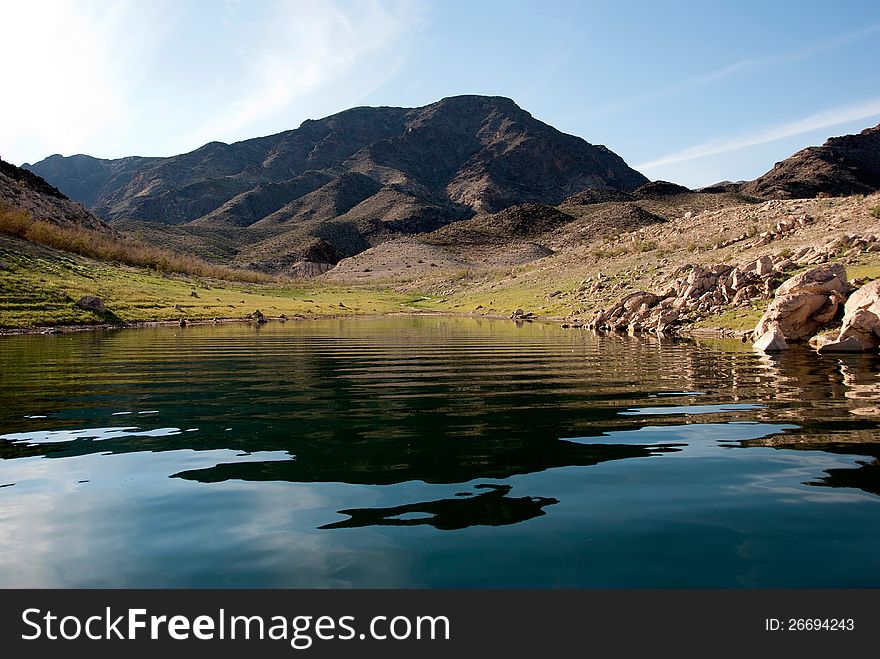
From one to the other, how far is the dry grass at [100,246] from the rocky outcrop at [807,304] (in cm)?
6981

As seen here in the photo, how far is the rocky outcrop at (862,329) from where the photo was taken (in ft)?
60.3

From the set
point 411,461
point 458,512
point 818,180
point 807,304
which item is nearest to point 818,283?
point 807,304

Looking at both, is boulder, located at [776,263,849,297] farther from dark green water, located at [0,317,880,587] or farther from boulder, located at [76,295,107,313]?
boulder, located at [76,295,107,313]

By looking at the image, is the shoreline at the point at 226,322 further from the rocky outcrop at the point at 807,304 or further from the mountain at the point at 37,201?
the mountain at the point at 37,201

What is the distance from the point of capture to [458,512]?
5.39m

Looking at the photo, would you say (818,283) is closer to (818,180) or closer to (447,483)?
(447,483)

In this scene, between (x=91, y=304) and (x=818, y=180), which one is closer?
(x=91, y=304)

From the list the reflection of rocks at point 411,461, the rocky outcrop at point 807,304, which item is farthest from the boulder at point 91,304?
the reflection of rocks at point 411,461

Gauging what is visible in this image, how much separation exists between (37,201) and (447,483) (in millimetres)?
98377

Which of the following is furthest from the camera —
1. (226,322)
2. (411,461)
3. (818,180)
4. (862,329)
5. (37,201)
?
(818,180)

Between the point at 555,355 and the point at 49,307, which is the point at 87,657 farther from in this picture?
the point at 49,307

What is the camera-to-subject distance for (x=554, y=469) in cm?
679

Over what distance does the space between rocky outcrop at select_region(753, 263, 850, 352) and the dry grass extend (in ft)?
229

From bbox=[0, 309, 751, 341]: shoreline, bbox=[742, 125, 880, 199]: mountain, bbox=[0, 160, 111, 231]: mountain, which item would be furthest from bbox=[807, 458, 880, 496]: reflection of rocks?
bbox=[742, 125, 880, 199]: mountain
